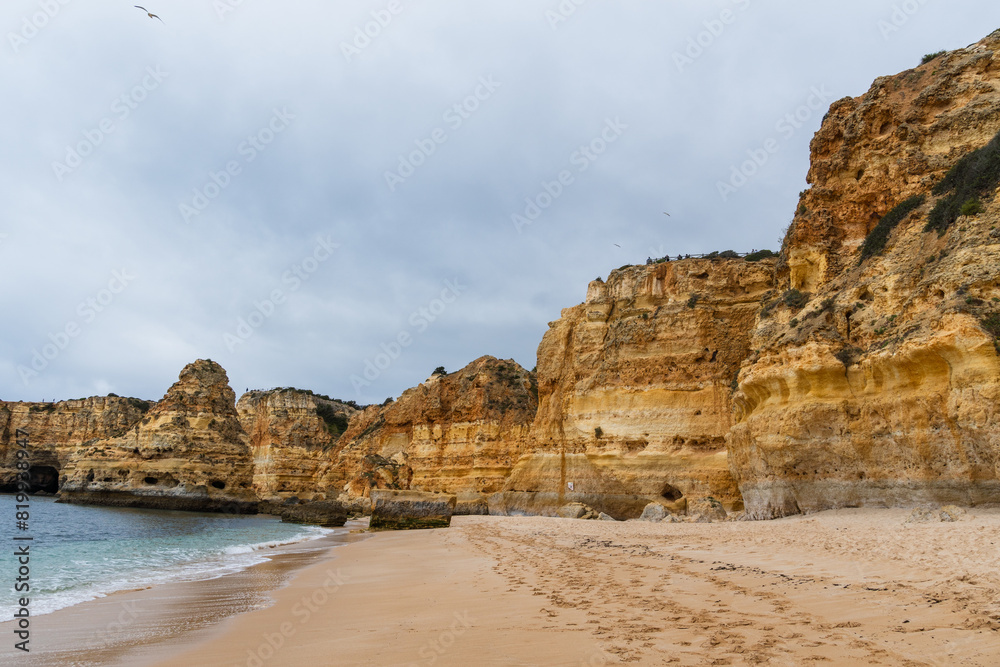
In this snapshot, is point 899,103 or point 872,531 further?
point 899,103

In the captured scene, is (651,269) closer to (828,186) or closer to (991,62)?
(828,186)

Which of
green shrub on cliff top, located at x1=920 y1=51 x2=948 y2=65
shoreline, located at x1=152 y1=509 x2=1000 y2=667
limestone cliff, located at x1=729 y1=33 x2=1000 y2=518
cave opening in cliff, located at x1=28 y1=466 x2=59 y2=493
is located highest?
green shrub on cliff top, located at x1=920 y1=51 x2=948 y2=65

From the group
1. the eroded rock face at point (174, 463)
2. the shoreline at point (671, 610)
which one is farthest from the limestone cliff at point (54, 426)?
the shoreline at point (671, 610)

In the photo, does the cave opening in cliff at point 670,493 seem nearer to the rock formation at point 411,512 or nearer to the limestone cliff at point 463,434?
the rock formation at point 411,512

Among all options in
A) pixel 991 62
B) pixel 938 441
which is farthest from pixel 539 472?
pixel 991 62

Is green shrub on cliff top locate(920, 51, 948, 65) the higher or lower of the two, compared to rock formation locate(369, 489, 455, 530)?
higher

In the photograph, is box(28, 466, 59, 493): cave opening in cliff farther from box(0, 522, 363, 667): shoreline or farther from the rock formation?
box(0, 522, 363, 667): shoreline

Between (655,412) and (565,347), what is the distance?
7.73 metres

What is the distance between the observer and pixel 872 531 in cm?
1015

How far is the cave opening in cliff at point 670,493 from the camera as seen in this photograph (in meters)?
24.8

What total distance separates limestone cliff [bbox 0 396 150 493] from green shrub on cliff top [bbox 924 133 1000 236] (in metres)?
71.3

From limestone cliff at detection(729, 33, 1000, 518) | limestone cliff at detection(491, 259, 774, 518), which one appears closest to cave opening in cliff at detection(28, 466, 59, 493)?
limestone cliff at detection(491, 259, 774, 518)

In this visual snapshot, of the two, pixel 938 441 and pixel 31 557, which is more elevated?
pixel 938 441

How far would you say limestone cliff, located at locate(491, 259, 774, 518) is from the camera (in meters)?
25.1
